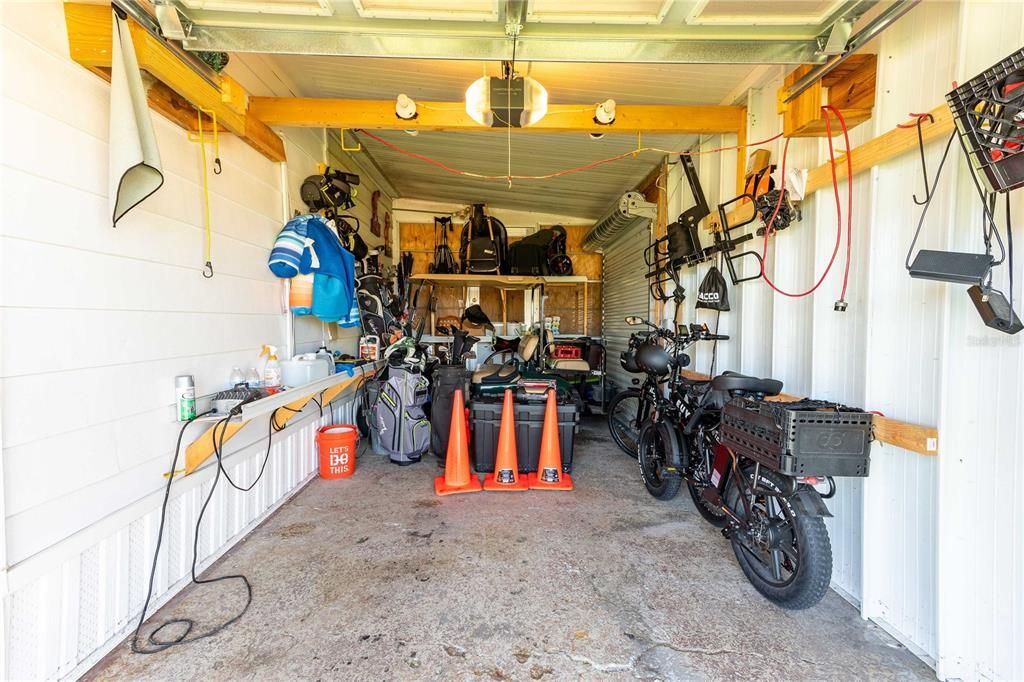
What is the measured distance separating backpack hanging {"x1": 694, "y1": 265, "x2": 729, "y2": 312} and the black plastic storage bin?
4.23 feet

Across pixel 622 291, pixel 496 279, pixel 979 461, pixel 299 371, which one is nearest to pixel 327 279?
pixel 299 371

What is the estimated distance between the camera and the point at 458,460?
124 inches

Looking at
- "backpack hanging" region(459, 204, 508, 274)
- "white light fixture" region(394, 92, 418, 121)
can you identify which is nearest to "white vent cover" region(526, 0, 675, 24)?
"white light fixture" region(394, 92, 418, 121)

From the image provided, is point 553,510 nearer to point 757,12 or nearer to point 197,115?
point 757,12

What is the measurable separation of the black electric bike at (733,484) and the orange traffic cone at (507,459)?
98cm

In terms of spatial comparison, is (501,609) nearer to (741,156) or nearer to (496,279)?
(741,156)

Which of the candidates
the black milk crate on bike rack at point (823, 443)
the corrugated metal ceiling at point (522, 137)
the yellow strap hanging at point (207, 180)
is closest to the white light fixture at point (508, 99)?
the corrugated metal ceiling at point (522, 137)

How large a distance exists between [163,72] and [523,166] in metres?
3.35

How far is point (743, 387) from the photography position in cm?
216

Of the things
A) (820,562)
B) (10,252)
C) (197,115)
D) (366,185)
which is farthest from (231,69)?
(820,562)

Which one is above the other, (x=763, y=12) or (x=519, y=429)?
(x=763, y=12)

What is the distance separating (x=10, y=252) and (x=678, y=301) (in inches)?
152

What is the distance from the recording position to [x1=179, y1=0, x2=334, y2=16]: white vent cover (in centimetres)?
144

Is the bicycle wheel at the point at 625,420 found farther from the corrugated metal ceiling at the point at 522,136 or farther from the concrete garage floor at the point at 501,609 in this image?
the corrugated metal ceiling at the point at 522,136
